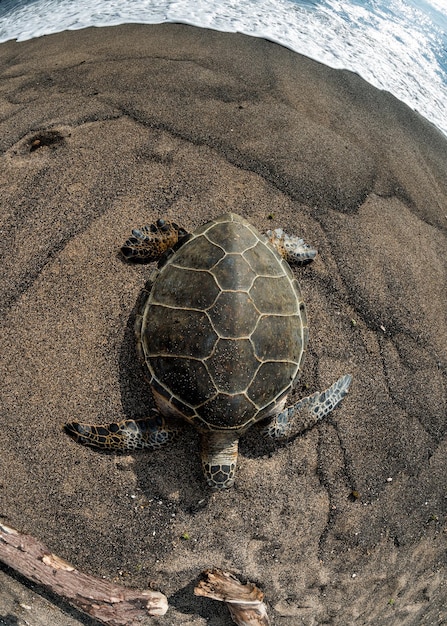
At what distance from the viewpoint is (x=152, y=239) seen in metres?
3.58

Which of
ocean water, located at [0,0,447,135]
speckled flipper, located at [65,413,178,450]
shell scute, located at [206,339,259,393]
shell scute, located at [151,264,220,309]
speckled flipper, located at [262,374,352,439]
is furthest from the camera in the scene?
ocean water, located at [0,0,447,135]

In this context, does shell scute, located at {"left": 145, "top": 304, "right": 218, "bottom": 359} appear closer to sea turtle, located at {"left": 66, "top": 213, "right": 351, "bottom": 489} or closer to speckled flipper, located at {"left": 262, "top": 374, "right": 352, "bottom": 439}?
sea turtle, located at {"left": 66, "top": 213, "right": 351, "bottom": 489}

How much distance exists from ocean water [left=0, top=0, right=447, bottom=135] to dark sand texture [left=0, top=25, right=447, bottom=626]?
1210 mm

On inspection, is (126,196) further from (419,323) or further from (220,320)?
(419,323)

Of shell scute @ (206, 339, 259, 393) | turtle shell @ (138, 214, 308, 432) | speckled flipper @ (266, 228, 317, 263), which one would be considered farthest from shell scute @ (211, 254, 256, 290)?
speckled flipper @ (266, 228, 317, 263)

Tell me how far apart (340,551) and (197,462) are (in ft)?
4.55

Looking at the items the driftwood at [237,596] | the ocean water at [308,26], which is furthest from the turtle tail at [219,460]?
the ocean water at [308,26]

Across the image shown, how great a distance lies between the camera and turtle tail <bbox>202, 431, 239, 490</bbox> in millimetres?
2979

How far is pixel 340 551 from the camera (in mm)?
3299

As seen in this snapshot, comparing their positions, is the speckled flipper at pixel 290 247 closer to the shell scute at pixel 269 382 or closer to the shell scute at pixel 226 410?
the shell scute at pixel 269 382

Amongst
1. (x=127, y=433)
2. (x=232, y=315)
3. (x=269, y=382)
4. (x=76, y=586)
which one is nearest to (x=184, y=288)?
(x=232, y=315)

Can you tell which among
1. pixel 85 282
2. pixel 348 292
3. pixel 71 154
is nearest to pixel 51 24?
pixel 71 154

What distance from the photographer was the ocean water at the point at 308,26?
580 cm

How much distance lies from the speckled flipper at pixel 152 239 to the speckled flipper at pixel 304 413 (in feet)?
5.78
